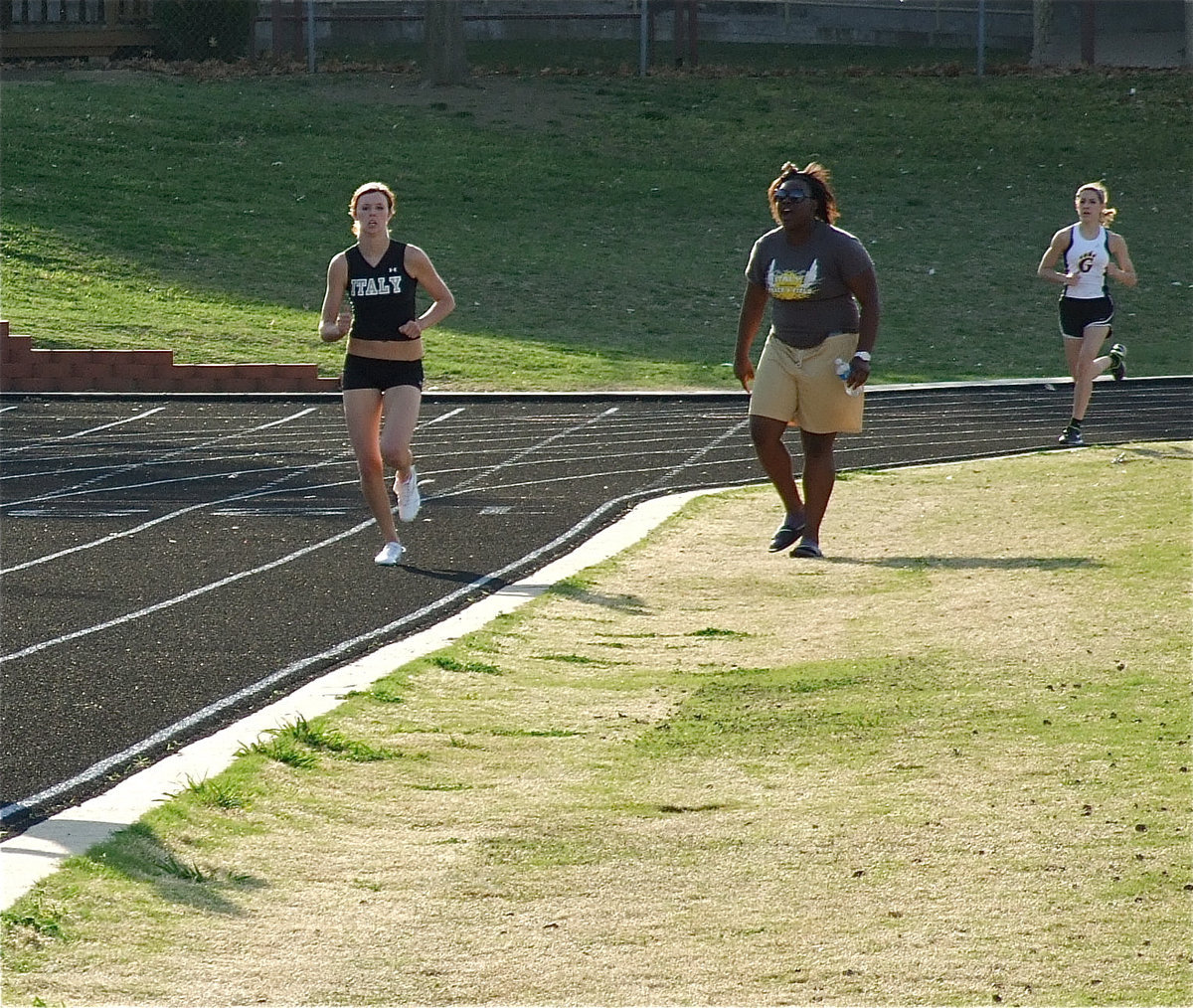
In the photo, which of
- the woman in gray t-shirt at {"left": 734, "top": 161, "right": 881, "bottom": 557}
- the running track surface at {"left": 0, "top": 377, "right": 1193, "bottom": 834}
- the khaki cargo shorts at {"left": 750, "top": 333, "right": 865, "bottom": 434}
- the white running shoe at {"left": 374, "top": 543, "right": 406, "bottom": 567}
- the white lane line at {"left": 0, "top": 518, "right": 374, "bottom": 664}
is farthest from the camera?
the white running shoe at {"left": 374, "top": 543, "right": 406, "bottom": 567}

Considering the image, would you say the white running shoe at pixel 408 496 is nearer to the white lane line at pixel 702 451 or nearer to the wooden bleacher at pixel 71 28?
the white lane line at pixel 702 451

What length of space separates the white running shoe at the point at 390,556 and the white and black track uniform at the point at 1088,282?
6549 mm

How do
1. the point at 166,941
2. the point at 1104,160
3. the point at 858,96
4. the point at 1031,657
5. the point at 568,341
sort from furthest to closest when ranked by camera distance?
the point at 858,96 → the point at 1104,160 → the point at 568,341 → the point at 1031,657 → the point at 166,941

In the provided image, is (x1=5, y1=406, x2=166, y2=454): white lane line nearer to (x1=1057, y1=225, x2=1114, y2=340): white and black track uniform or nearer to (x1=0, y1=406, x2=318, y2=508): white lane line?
(x1=0, y1=406, x2=318, y2=508): white lane line

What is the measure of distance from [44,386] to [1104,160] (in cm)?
2132

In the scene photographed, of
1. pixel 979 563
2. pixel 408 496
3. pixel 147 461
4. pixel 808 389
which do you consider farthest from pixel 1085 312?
pixel 147 461

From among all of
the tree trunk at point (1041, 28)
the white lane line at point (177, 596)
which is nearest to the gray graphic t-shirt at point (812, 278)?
the white lane line at point (177, 596)

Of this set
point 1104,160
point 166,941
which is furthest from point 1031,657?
point 1104,160

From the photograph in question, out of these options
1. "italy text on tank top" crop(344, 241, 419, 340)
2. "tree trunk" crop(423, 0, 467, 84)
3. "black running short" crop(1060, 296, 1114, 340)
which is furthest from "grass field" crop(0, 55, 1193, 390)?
"italy text on tank top" crop(344, 241, 419, 340)

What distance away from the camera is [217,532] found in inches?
448

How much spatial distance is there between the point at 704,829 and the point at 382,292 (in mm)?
5254

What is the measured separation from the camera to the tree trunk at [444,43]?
3656cm

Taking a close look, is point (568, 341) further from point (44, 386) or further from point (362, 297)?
point (362, 297)

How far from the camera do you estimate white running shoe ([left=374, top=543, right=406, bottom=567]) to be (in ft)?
33.3
